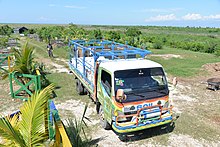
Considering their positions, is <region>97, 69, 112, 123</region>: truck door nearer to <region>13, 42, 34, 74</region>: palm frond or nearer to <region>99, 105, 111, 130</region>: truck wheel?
<region>99, 105, 111, 130</region>: truck wheel

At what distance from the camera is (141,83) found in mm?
6258

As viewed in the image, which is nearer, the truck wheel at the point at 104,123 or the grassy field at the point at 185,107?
the grassy field at the point at 185,107

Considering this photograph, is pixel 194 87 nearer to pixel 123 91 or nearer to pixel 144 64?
pixel 144 64

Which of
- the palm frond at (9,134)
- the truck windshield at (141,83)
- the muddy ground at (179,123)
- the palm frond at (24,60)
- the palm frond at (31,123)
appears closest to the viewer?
the palm frond at (9,134)

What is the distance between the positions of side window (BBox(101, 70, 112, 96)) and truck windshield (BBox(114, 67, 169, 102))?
0.91ft

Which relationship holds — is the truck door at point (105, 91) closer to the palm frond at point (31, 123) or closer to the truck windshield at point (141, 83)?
the truck windshield at point (141, 83)

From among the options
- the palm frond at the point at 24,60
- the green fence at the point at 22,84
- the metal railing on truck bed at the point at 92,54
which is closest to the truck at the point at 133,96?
the metal railing on truck bed at the point at 92,54

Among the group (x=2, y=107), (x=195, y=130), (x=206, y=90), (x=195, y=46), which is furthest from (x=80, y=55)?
(x=195, y=46)

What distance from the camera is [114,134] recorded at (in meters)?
6.79

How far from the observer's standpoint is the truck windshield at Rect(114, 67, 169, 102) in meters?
6.05

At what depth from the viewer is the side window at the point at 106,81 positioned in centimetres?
630

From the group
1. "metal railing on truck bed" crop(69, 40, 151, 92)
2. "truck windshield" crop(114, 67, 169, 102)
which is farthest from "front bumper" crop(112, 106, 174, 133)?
"metal railing on truck bed" crop(69, 40, 151, 92)

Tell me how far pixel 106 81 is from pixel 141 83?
1049mm

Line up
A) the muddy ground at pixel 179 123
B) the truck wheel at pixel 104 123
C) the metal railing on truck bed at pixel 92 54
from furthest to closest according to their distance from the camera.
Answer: the metal railing on truck bed at pixel 92 54, the truck wheel at pixel 104 123, the muddy ground at pixel 179 123
